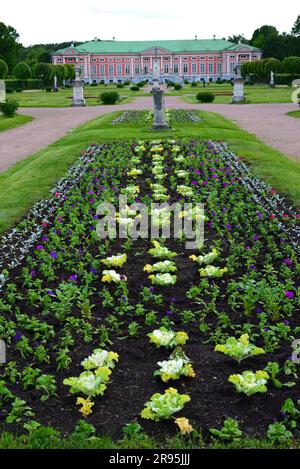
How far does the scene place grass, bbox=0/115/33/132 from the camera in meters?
22.1

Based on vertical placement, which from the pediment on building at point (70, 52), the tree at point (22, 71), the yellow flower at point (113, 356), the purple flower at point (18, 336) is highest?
the pediment on building at point (70, 52)

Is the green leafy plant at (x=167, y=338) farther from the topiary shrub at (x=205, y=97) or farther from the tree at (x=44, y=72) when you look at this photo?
the tree at (x=44, y=72)

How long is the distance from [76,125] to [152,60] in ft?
236

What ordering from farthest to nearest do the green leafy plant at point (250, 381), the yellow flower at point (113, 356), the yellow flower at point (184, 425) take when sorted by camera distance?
the yellow flower at point (113, 356) < the green leafy plant at point (250, 381) < the yellow flower at point (184, 425)

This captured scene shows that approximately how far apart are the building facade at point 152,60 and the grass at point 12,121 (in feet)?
218

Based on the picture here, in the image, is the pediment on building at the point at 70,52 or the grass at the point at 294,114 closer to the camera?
the grass at the point at 294,114

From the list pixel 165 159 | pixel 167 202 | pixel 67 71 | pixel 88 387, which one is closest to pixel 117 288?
pixel 88 387

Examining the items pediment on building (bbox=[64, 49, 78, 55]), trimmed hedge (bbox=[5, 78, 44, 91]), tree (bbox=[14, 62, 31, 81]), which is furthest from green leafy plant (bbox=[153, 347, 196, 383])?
pediment on building (bbox=[64, 49, 78, 55])

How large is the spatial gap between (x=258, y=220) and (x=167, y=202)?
180 cm

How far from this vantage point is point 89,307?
15.9 feet

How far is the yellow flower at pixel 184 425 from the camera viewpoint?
3256mm

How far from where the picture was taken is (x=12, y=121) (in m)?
23.7

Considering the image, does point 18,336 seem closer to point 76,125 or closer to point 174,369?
point 174,369

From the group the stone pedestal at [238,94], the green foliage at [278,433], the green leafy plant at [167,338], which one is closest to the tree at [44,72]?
the stone pedestal at [238,94]
